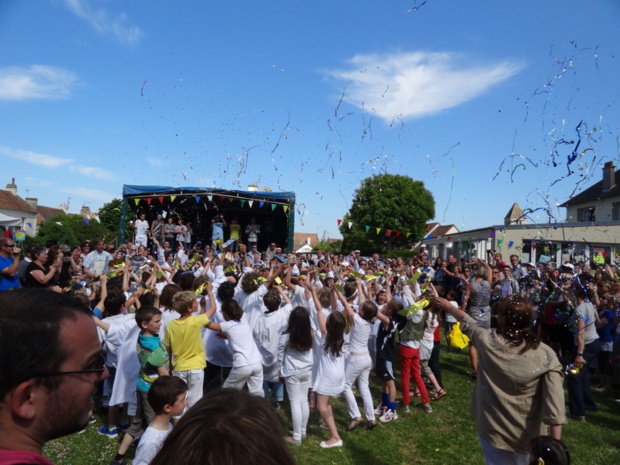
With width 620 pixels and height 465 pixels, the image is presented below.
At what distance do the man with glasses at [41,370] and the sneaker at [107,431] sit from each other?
4.79 meters

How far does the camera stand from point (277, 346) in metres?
6.27

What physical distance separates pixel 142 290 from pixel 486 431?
4.86m

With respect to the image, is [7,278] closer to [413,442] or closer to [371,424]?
[371,424]

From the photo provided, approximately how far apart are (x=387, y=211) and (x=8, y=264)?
37.8 m

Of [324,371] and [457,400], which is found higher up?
[324,371]

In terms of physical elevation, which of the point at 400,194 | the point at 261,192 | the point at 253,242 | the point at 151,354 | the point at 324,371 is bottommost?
the point at 324,371

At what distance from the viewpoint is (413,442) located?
5656 mm

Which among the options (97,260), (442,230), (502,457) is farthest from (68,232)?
(442,230)

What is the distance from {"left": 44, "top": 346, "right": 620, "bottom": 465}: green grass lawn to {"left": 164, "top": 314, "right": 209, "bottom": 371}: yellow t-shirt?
1.30 meters

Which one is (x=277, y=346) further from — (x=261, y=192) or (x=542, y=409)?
(x=261, y=192)

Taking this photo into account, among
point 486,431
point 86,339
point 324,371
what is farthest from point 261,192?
point 86,339

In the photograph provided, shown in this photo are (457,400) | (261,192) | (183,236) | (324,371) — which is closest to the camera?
(324,371)

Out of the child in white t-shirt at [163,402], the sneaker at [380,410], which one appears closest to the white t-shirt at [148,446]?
the child in white t-shirt at [163,402]

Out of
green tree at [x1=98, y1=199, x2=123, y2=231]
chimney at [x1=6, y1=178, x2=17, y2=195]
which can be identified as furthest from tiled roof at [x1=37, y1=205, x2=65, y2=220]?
green tree at [x1=98, y1=199, x2=123, y2=231]
